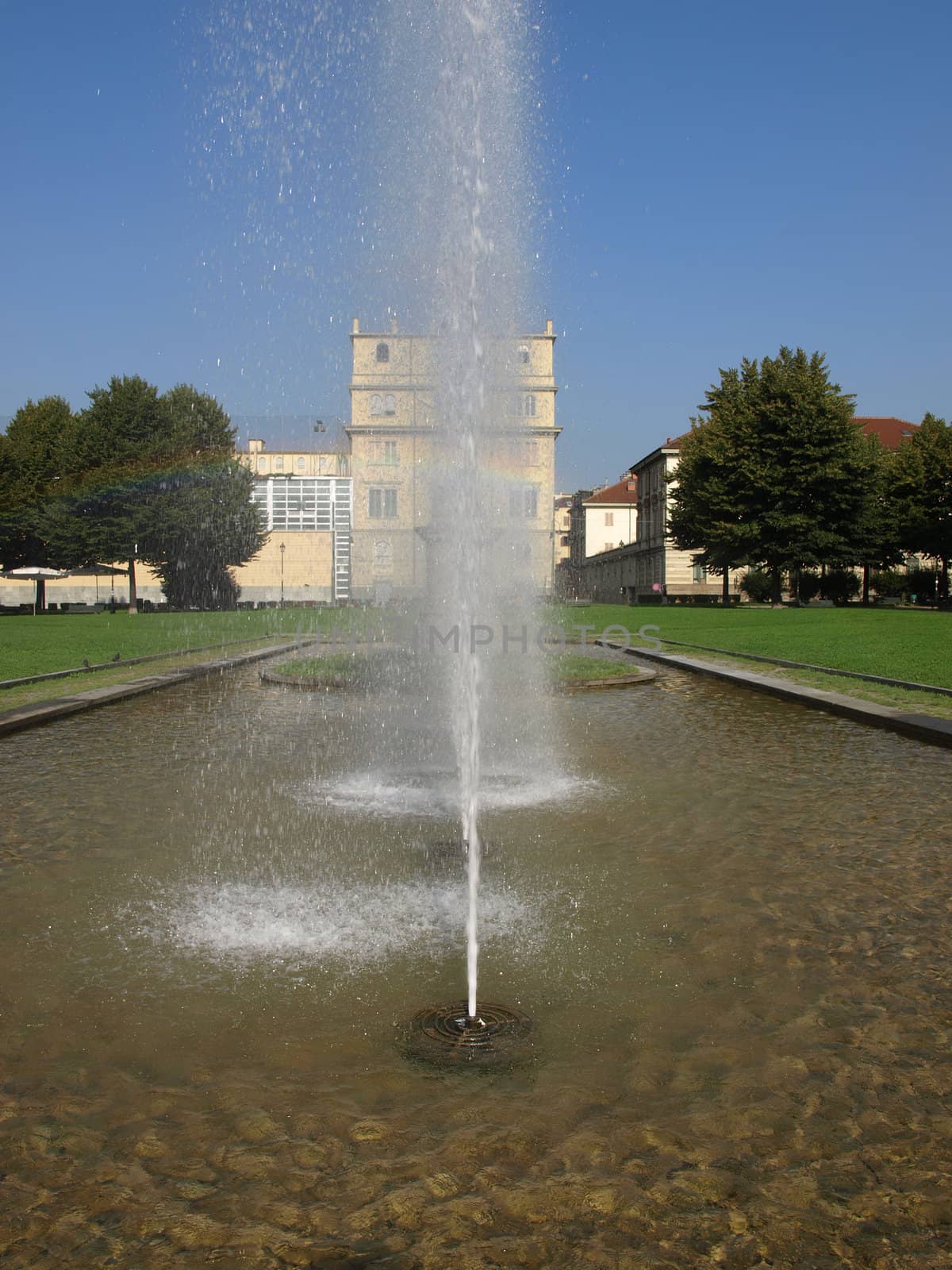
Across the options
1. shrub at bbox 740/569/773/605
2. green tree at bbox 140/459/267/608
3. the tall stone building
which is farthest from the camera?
shrub at bbox 740/569/773/605

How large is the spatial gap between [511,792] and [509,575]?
13.0m

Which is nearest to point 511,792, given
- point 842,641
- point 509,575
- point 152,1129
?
point 152,1129

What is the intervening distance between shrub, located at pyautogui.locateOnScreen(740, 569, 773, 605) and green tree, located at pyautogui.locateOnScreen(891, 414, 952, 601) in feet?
33.9

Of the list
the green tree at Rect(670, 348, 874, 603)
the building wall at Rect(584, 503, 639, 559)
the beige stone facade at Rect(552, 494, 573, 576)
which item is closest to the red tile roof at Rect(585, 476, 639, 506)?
the building wall at Rect(584, 503, 639, 559)

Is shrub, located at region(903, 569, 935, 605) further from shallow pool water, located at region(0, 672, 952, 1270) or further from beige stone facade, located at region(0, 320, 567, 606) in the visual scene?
shallow pool water, located at region(0, 672, 952, 1270)

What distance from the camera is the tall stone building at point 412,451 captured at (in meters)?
14.8

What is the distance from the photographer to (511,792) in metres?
7.37

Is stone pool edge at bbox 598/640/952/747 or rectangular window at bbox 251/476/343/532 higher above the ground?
rectangular window at bbox 251/476/343/532

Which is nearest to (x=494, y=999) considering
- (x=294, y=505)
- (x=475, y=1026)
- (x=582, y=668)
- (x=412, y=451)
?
(x=475, y=1026)

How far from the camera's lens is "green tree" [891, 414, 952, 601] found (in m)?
49.5

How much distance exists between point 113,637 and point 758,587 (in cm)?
4439

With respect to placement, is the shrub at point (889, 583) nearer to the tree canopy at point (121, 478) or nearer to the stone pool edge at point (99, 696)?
the tree canopy at point (121, 478)

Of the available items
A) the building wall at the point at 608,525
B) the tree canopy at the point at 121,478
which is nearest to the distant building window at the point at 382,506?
the tree canopy at the point at 121,478

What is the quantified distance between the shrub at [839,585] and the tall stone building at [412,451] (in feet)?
54.4
